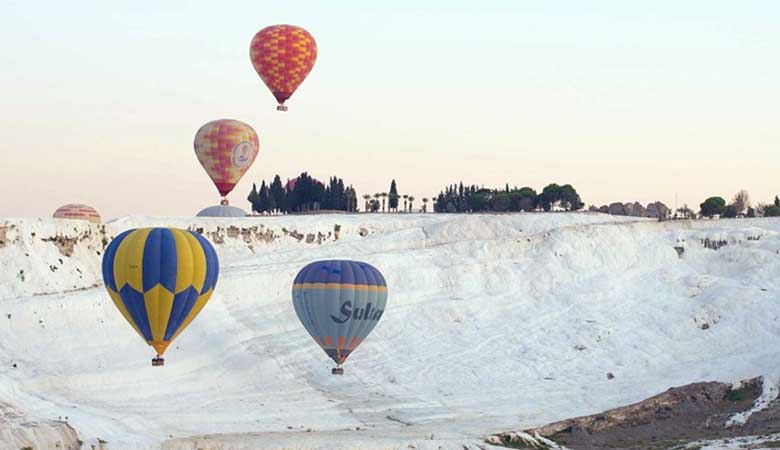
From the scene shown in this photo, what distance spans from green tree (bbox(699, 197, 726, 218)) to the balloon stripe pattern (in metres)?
66.4

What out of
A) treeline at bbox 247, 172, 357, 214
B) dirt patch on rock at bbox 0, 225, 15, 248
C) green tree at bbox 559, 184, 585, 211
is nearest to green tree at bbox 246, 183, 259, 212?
treeline at bbox 247, 172, 357, 214

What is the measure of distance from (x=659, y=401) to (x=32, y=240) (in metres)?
37.0

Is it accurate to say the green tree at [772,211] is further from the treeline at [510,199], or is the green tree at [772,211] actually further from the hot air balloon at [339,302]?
the hot air balloon at [339,302]

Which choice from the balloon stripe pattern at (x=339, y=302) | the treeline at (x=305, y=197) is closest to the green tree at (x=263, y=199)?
the treeline at (x=305, y=197)

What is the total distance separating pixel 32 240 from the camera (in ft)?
297

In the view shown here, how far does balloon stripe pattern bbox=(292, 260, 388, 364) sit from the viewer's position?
6975 centimetres

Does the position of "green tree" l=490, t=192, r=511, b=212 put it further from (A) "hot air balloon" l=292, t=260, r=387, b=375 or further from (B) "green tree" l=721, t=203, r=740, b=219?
(A) "hot air balloon" l=292, t=260, r=387, b=375

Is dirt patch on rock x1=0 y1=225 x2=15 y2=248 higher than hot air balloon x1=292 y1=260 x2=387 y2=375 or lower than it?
higher

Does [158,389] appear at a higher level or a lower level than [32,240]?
lower

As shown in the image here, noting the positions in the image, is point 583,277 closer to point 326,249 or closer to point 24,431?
point 326,249

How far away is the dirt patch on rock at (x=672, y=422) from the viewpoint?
67.8 metres

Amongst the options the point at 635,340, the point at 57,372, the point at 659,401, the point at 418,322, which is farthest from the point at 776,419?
the point at 57,372

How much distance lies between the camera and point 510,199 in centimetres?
14750

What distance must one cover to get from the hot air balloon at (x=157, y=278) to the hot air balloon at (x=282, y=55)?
109 feet
